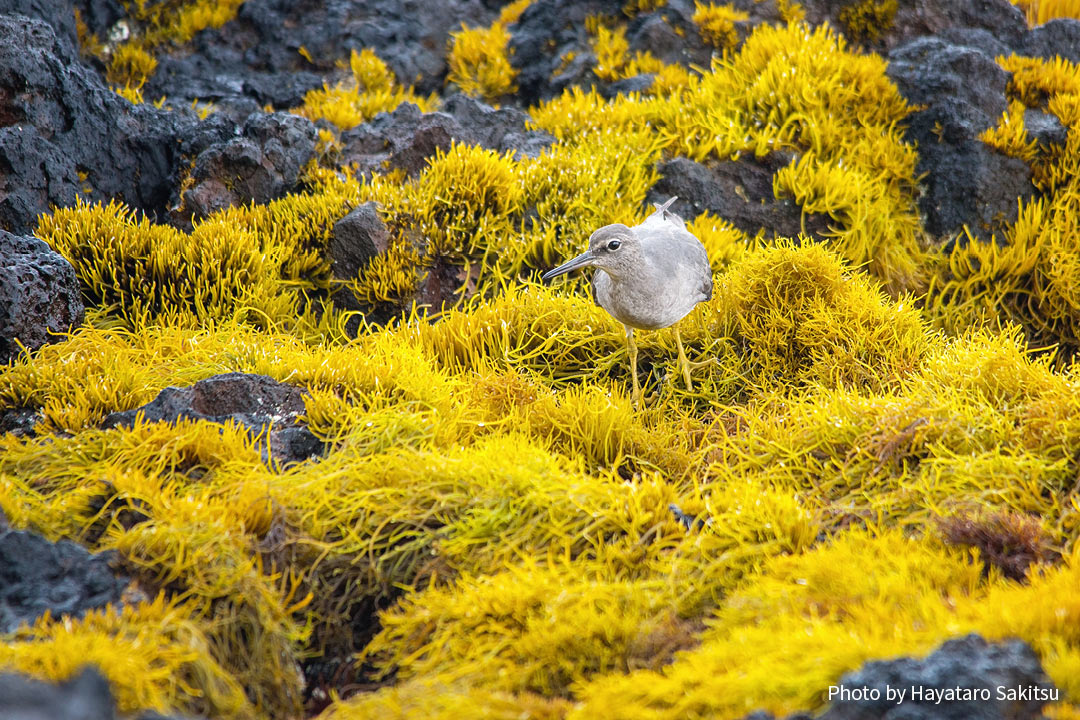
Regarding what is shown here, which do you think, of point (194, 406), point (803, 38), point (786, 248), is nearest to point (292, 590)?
point (194, 406)

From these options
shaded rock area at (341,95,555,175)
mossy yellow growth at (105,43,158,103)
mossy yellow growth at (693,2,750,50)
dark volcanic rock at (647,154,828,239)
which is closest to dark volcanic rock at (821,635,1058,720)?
dark volcanic rock at (647,154,828,239)

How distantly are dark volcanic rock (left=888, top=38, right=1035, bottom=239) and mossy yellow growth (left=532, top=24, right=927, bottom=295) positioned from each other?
0.13 metres

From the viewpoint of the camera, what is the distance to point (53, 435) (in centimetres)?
377

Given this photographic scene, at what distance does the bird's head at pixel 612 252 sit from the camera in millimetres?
4309

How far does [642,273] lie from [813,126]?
265 cm

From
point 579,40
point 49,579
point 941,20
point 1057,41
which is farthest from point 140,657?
point 1057,41

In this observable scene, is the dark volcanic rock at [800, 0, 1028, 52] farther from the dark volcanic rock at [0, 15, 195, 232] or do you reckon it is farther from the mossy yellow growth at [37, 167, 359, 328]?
the dark volcanic rock at [0, 15, 195, 232]

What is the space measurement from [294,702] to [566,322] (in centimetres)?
285

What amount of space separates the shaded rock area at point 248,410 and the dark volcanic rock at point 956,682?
2637 millimetres

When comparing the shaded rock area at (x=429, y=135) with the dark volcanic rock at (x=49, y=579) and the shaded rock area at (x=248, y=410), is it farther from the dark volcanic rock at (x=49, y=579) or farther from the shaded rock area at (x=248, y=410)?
the dark volcanic rock at (x=49, y=579)

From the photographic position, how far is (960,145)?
5.91 m

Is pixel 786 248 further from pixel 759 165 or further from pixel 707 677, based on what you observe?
pixel 707 677

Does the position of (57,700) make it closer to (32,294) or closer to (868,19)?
(32,294)

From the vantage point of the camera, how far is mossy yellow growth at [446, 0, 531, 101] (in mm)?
7340
